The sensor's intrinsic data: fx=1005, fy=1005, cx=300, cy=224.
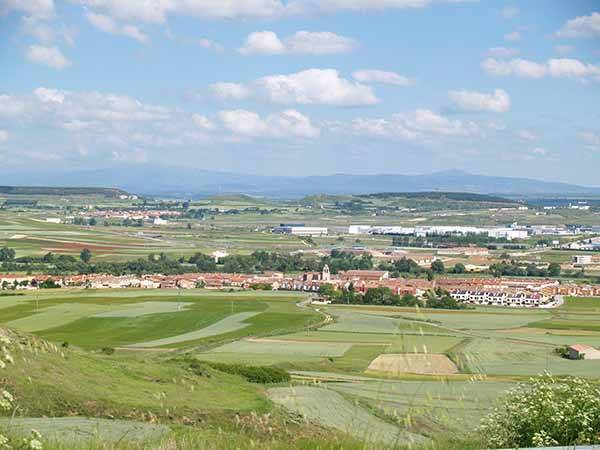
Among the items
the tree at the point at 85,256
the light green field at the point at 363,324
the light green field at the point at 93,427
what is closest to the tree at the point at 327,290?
the light green field at the point at 363,324

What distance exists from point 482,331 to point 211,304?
11.2 meters

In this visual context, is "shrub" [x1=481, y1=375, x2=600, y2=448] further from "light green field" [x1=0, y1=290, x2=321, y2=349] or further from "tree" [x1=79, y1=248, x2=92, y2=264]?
"tree" [x1=79, y1=248, x2=92, y2=264]

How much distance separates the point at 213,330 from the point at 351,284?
57.1 feet

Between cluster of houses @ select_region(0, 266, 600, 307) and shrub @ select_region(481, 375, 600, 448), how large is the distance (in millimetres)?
34810

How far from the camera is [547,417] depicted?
6461 millimetres

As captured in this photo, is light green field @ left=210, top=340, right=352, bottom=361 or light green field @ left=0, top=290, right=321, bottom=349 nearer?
light green field @ left=210, top=340, right=352, bottom=361

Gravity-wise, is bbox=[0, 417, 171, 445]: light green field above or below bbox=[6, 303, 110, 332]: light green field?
above

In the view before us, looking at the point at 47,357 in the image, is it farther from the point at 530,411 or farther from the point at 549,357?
the point at 549,357

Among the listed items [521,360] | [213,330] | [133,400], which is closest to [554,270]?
[213,330]

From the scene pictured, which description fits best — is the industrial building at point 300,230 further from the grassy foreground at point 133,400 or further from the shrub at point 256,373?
the grassy foreground at point 133,400

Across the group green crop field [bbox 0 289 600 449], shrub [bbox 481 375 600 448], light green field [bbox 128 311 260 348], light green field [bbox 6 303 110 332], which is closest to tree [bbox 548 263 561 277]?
green crop field [bbox 0 289 600 449]

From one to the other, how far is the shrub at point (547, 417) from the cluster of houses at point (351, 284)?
3481 cm

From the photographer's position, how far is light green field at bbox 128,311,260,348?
2734cm

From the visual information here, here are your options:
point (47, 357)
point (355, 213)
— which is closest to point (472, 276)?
point (47, 357)
